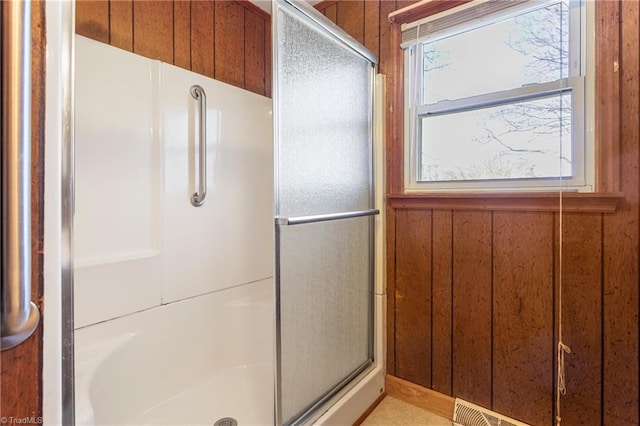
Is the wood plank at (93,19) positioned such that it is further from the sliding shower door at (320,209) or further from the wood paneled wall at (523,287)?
the wood paneled wall at (523,287)

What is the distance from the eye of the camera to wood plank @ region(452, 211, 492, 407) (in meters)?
1.41

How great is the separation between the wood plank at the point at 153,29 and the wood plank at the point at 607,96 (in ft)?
5.95

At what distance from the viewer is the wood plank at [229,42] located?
1746 mm

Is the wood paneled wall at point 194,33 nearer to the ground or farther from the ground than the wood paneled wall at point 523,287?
farther from the ground

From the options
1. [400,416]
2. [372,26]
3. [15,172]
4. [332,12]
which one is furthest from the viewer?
[332,12]

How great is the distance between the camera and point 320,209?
1.29 m

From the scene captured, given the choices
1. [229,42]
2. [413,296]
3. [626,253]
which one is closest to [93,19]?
[229,42]

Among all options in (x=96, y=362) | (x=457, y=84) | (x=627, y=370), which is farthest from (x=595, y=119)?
(x=96, y=362)

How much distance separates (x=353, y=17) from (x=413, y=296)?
1582mm

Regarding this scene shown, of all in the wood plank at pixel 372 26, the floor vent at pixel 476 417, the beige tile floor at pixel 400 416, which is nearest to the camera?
the floor vent at pixel 476 417

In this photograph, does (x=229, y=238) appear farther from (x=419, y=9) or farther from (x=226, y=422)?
(x=419, y=9)

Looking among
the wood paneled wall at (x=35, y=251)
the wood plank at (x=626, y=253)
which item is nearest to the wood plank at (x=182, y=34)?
the wood paneled wall at (x=35, y=251)

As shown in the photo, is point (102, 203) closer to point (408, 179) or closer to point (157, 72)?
point (157, 72)

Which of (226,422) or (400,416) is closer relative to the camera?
(226,422)
